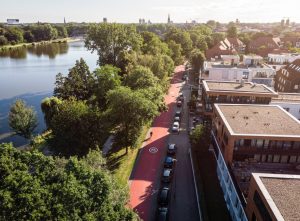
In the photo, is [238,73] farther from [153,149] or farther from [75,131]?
[75,131]

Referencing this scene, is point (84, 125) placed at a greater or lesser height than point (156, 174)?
greater

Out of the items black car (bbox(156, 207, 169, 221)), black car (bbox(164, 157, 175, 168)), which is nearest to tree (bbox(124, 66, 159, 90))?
black car (bbox(164, 157, 175, 168))

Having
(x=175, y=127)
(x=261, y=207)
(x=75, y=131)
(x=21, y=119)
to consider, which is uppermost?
(x=75, y=131)

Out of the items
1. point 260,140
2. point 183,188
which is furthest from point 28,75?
point 260,140

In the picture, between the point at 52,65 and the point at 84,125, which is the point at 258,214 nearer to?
the point at 84,125

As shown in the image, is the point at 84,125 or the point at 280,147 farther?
the point at 84,125

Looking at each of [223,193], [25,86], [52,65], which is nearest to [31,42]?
[52,65]

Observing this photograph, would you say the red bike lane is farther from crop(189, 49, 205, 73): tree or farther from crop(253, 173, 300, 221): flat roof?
crop(189, 49, 205, 73): tree
